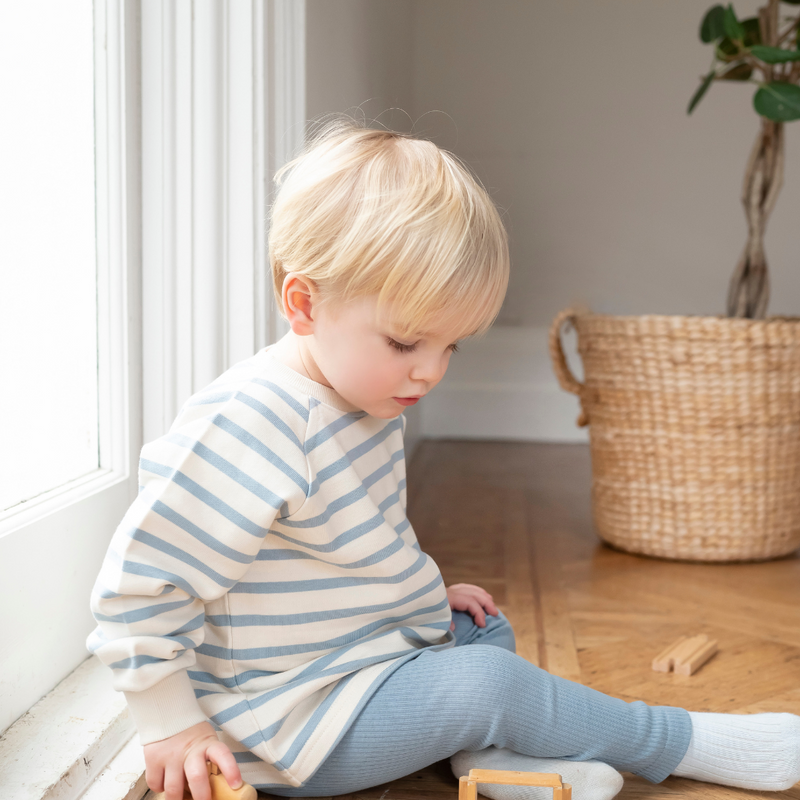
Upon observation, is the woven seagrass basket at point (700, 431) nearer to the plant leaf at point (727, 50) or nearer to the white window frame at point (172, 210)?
the plant leaf at point (727, 50)

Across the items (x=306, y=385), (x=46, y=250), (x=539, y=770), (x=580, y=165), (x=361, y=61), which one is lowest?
(x=539, y=770)

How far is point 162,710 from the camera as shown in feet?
1.94

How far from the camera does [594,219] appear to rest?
2.50 metres

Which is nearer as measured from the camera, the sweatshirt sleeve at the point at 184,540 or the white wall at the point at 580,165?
the sweatshirt sleeve at the point at 184,540

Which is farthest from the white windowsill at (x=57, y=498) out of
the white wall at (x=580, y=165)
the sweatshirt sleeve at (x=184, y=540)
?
the white wall at (x=580, y=165)

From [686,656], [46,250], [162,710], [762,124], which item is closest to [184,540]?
[162,710]

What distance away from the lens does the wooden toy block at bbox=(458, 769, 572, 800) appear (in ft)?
1.86

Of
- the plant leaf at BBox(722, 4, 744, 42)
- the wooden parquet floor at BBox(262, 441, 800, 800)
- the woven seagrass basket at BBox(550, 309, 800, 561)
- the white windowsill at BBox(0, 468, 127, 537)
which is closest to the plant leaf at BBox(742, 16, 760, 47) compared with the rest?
the plant leaf at BBox(722, 4, 744, 42)

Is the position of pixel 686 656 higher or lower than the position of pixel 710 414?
lower

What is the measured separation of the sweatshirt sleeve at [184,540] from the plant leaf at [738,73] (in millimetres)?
1207

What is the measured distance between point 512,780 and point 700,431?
90cm

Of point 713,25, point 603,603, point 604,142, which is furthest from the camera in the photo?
point 604,142

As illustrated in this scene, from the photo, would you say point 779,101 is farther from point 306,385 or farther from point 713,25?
point 306,385

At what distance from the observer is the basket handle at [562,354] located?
1.43 m
